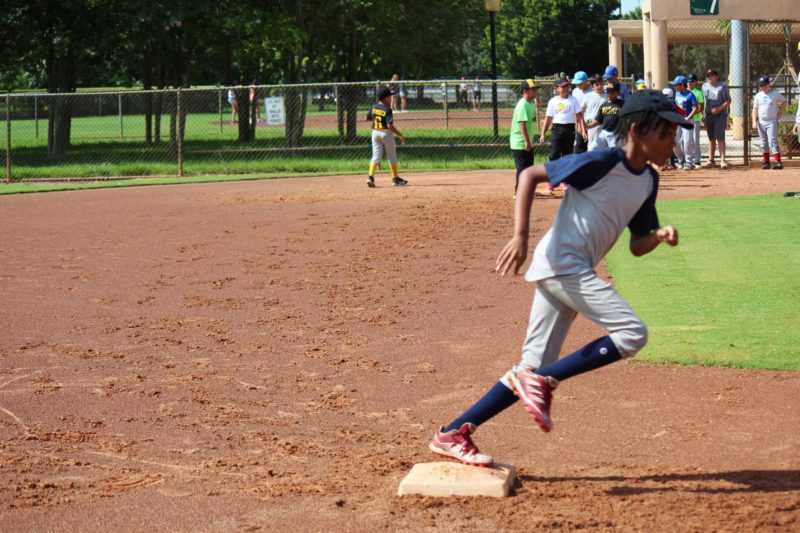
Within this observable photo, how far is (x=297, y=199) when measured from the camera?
62.8 feet

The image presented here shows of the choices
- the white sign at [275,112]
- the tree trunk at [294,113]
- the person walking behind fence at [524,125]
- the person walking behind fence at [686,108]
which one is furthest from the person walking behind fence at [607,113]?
the tree trunk at [294,113]

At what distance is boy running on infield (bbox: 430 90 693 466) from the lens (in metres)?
4.72

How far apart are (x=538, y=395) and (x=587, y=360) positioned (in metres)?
0.27

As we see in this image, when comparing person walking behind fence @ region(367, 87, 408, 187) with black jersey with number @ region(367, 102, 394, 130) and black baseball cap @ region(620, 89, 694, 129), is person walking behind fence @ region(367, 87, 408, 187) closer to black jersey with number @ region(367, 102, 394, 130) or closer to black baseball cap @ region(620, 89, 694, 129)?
black jersey with number @ region(367, 102, 394, 130)

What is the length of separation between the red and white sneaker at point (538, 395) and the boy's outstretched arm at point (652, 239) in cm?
77

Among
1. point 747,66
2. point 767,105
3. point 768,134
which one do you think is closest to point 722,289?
point 767,105

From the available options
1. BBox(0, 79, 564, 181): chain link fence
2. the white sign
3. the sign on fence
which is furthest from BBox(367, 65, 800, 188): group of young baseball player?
the white sign

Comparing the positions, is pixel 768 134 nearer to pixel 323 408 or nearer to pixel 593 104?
pixel 593 104

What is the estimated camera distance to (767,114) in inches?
848

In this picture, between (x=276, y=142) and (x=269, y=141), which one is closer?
(x=276, y=142)

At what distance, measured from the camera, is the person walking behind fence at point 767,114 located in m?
21.4

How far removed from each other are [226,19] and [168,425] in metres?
24.0

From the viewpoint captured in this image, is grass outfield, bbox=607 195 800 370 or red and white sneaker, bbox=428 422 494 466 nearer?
red and white sneaker, bbox=428 422 494 466

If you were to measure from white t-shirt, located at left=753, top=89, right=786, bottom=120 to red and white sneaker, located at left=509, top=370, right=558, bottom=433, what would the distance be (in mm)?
18349
